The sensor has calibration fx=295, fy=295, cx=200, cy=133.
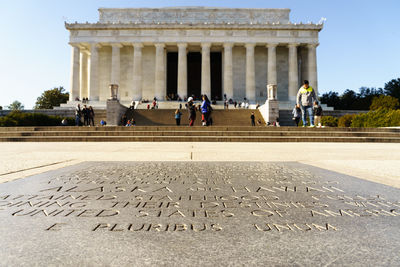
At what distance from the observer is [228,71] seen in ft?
182

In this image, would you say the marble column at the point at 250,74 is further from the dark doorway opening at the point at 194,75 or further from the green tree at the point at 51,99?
the green tree at the point at 51,99

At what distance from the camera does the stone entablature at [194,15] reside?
59625 millimetres

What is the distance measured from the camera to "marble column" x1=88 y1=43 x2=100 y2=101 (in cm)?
5544

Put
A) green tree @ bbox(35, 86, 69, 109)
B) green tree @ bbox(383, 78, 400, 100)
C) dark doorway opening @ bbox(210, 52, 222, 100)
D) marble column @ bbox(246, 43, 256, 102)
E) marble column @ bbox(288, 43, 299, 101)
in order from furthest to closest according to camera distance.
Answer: green tree @ bbox(383, 78, 400, 100)
green tree @ bbox(35, 86, 69, 109)
dark doorway opening @ bbox(210, 52, 222, 100)
marble column @ bbox(246, 43, 256, 102)
marble column @ bbox(288, 43, 299, 101)

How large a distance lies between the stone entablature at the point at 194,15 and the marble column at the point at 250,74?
7.31 metres

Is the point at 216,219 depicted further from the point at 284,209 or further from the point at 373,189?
the point at 373,189

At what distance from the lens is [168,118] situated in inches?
1356

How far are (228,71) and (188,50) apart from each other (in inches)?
439

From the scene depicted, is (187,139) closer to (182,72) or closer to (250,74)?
(182,72)

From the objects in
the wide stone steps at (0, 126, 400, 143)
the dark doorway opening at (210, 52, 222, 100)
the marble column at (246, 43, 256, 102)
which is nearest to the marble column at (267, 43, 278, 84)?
the marble column at (246, 43, 256, 102)

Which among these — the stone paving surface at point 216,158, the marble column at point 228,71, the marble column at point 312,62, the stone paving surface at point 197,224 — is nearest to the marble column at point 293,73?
the marble column at point 312,62

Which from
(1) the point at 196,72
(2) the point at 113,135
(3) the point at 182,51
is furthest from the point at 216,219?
(1) the point at 196,72

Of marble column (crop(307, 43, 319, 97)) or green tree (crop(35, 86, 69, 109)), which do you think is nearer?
marble column (crop(307, 43, 319, 97))

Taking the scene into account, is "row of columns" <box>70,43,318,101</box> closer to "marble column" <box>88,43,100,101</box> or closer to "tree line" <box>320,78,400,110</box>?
"marble column" <box>88,43,100,101</box>
